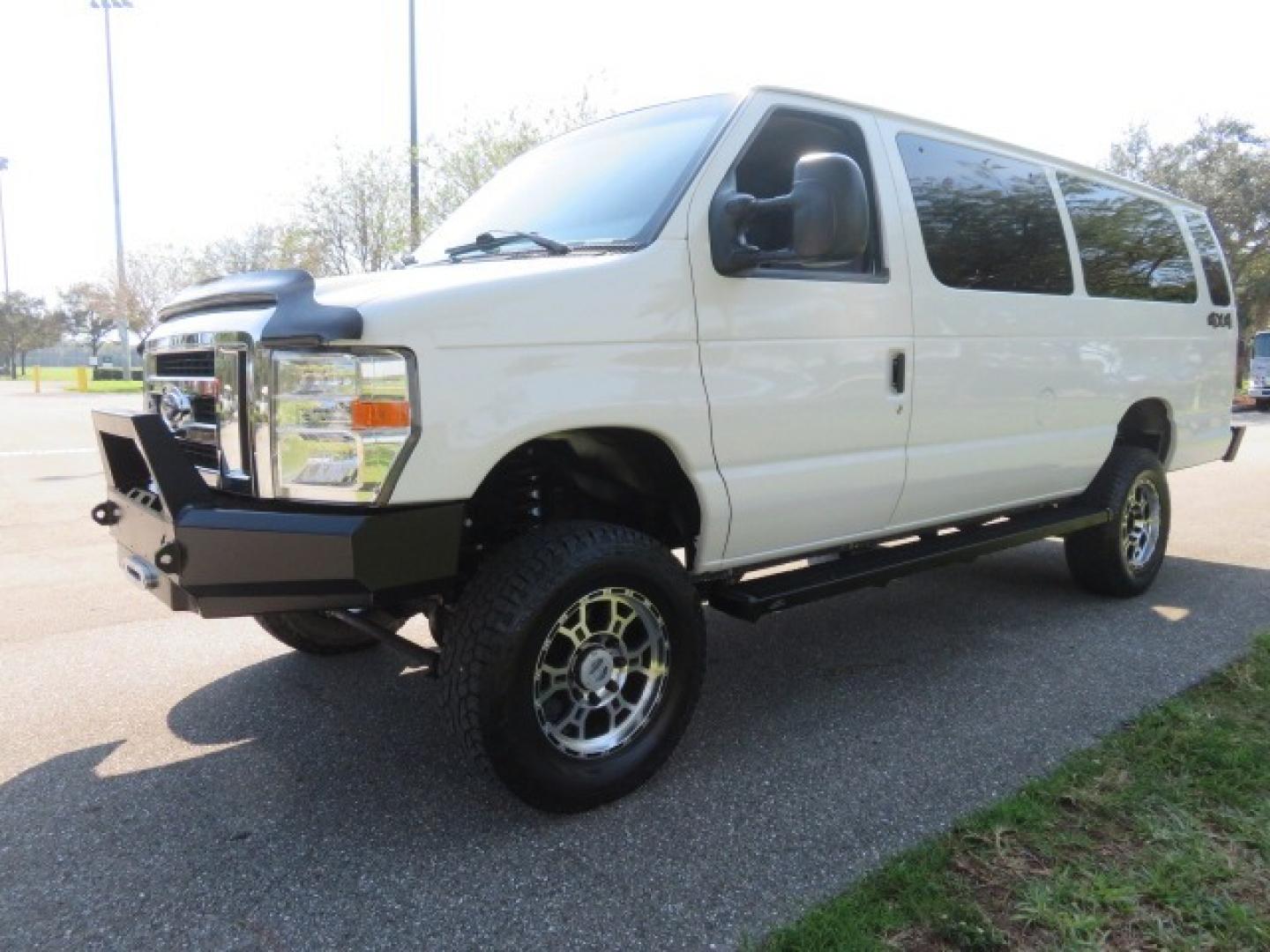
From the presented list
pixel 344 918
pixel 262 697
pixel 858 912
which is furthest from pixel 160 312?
pixel 858 912

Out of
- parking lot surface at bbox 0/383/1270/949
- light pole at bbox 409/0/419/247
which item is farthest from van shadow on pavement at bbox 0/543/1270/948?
light pole at bbox 409/0/419/247

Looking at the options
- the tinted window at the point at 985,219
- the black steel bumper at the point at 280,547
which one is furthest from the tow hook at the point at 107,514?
the tinted window at the point at 985,219

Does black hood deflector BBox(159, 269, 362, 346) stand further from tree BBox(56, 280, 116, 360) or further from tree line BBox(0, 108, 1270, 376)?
tree BBox(56, 280, 116, 360)

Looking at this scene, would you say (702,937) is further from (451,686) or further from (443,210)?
(443,210)

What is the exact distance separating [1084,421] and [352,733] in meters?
3.83

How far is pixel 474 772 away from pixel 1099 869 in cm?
190

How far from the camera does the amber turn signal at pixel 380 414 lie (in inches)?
91.2

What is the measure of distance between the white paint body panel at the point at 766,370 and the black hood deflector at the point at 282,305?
65 mm

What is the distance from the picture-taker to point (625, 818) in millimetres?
2771

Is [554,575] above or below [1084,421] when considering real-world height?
below

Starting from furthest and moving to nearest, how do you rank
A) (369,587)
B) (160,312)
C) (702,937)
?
(160,312) → (369,587) → (702,937)

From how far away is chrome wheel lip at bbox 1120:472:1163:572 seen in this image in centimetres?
516

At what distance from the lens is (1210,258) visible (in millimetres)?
5832

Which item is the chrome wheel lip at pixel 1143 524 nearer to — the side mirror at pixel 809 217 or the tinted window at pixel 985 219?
the tinted window at pixel 985 219
